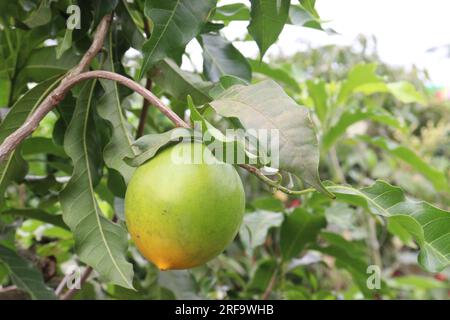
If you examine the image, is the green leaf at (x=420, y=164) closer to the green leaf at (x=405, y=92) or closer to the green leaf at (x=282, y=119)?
the green leaf at (x=405, y=92)

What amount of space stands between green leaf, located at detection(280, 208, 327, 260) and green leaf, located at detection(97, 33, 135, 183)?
57 cm

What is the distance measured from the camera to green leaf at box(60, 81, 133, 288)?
66cm

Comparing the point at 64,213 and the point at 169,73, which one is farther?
the point at 169,73

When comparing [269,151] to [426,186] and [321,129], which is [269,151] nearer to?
[321,129]

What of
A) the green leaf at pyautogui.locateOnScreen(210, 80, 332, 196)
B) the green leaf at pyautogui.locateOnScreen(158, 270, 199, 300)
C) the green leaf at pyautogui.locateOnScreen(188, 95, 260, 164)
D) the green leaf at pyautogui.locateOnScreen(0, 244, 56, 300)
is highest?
the green leaf at pyautogui.locateOnScreen(210, 80, 332, 196)

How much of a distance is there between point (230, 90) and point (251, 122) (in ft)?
0.23

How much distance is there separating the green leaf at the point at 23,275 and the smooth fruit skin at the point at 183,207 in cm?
44

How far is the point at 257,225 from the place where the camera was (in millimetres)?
1158

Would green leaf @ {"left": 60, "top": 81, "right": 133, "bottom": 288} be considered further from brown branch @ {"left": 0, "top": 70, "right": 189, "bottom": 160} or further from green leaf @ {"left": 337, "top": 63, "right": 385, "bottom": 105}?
green leaf @ {"left": 337, "top": 63, "right": 385, "bottom": 105}

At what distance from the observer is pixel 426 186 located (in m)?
2.76

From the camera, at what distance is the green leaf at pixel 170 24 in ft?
2.19

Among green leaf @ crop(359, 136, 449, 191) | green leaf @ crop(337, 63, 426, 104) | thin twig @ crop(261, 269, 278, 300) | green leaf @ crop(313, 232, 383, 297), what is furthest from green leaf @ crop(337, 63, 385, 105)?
thin twig @ crop(261, 269, 278, 300)

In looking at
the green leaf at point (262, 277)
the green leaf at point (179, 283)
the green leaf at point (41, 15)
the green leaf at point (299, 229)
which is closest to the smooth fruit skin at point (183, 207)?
the green leaf at point (41, 15)
